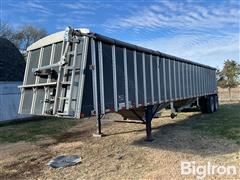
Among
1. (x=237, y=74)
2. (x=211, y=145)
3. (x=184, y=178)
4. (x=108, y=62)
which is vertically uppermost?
(x=237, y=74)

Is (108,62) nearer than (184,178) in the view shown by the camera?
No

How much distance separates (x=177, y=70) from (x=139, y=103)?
4091 millimetres


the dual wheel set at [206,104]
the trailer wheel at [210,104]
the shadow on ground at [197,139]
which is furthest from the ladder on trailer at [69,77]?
the trailer wheel at [210,104]

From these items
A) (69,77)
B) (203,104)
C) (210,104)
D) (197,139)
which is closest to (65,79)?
(69,77)

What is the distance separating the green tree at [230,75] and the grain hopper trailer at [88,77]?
26558 millimetres

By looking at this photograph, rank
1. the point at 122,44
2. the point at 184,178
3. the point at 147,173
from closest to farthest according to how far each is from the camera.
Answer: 1. the point at 184,178
2. the point at 147,173
3. the point at 122,44

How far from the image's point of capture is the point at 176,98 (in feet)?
39.5

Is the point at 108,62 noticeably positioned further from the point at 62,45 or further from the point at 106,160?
the point at 106,160

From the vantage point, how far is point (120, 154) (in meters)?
8.37

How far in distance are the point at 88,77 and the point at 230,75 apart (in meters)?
31.1

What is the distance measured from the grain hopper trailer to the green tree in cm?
2656

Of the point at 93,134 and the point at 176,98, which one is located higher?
the point at 176,98

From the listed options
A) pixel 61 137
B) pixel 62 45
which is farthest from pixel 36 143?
pixel 62 45

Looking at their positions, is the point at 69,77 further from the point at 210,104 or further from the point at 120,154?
the point at 210,104
